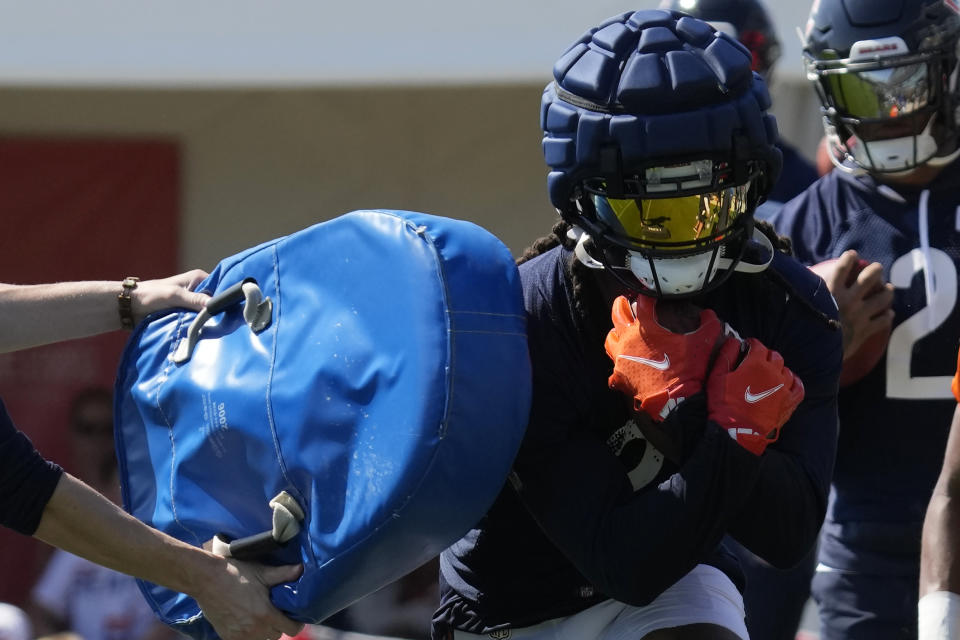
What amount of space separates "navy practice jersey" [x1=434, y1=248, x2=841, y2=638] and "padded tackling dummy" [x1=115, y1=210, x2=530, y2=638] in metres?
Result: 0.21

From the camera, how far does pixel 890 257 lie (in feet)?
12.1

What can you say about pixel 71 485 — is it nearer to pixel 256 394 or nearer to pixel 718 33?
pixel 256 394

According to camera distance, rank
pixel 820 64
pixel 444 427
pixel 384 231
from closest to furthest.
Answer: pixel 444 427 → pixel 384 231 → pixel 820 64

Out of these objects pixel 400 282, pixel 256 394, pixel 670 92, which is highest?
pixel 670 92

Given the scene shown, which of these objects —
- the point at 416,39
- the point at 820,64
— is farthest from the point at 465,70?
the point at 820,64

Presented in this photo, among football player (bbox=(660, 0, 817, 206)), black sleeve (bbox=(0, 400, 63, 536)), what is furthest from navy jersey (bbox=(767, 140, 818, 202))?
black sleeve (bbox=(0, 400, 63, 536))

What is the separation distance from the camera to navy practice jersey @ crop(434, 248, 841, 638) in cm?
251

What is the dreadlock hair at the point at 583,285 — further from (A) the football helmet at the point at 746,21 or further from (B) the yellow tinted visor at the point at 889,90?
(A) the football helmet at the point at 746,21

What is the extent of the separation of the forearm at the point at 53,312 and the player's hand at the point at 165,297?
52 mm

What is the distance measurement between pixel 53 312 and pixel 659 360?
1.31 meters

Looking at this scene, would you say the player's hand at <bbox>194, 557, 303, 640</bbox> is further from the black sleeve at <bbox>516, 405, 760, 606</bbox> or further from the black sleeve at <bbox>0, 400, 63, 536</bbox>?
the black sleeve at <bbox>516, 405, 760, 606</bbox>

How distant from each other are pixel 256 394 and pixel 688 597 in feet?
3.01

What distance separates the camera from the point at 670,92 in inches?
97.4

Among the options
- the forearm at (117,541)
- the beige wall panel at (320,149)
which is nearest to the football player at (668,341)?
the forearm at (117,541)
